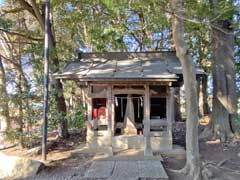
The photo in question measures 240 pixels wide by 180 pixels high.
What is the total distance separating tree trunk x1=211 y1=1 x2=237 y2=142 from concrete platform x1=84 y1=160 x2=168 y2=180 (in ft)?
11.0

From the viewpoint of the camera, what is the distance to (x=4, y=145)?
34.6 ft

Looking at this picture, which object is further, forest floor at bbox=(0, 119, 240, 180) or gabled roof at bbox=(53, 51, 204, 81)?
gabled roof at bbox=(53, 51, 204, 81)

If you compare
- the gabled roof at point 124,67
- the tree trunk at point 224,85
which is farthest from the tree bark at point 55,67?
the tree trunk at point 224,85

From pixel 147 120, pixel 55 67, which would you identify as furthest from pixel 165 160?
pixel 55 67

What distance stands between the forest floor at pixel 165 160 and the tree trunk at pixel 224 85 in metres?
0.59

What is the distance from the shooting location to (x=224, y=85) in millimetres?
9898

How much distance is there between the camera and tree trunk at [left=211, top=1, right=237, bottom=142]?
9.74 metres

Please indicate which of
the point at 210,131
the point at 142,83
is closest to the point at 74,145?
the point at 142,83

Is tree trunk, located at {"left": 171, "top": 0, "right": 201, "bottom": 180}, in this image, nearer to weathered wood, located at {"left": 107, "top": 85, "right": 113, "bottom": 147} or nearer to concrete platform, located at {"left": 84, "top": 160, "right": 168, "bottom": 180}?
concrete platform, located at {"left": 84, "top": 160, "right": 168, "bottom": 180}

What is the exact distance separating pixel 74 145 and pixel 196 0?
6023mm

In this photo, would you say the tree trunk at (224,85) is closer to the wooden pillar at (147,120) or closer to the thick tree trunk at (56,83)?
the wooden pillar at (147,120)

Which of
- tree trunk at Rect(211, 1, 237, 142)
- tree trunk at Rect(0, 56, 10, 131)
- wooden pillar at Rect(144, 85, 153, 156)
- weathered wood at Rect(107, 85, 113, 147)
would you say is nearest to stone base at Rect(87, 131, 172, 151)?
weathered wood at Rect(107, 85, 113, 147)

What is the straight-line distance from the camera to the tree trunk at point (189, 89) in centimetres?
643

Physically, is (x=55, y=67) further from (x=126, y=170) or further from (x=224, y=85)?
(x=224, y=85)
